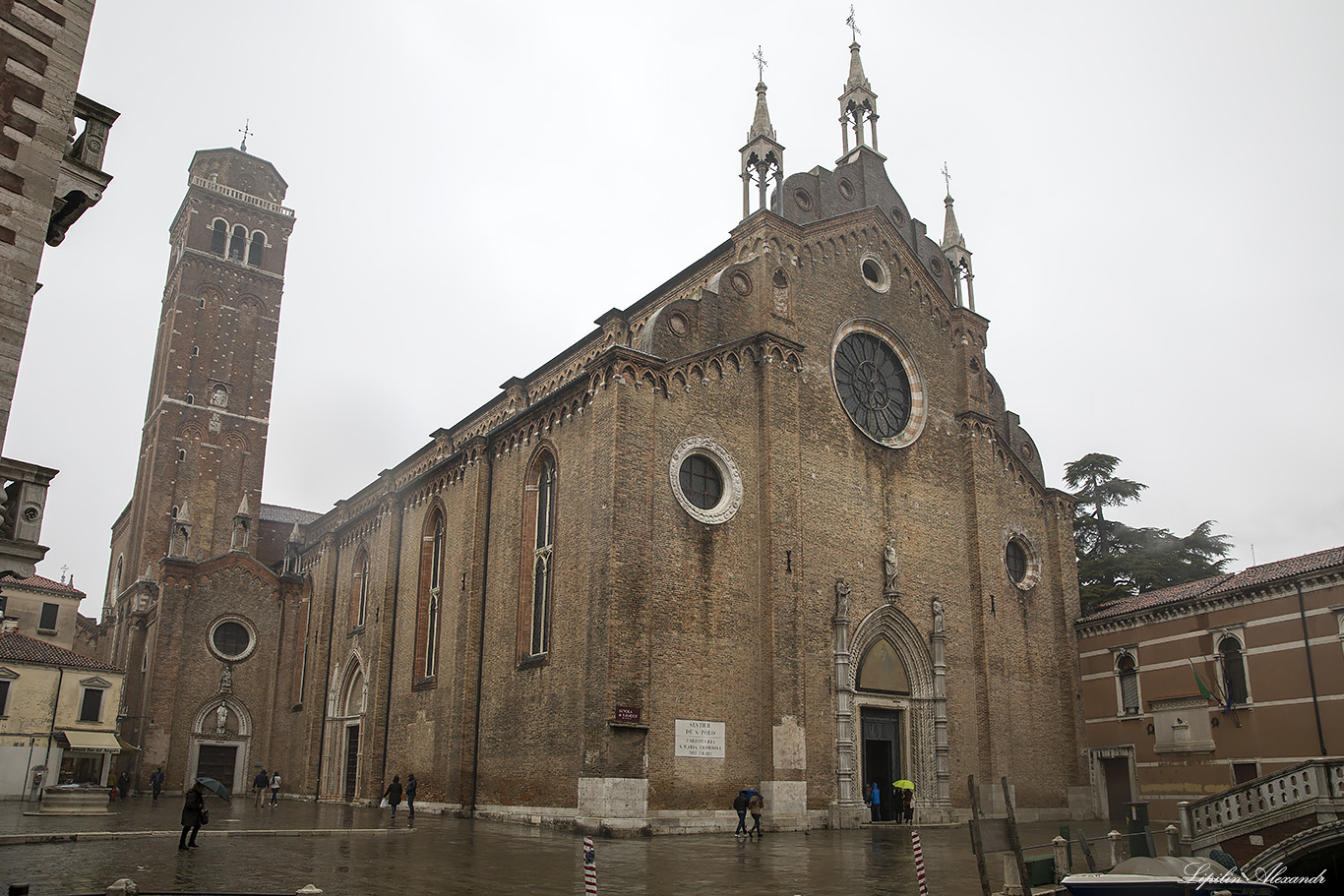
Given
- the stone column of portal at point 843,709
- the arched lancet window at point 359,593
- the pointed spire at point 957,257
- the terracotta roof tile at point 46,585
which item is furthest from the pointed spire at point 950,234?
the terracotta roof tile at point 46,585

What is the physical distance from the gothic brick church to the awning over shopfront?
3319 millimetres

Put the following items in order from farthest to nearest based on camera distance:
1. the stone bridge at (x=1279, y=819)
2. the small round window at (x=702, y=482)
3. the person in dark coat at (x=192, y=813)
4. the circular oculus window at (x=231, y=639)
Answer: the circular oculus window at (x=231, y=639) → the small round window at (x=702, y=482) → the stone bridge at (x=1279, y=819) → the person in dark coat at (x=192, y=813)

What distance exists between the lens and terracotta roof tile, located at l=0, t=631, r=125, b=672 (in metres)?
33.3

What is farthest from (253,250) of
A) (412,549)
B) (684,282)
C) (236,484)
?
(684,282)

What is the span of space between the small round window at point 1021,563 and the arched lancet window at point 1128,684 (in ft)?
10.4

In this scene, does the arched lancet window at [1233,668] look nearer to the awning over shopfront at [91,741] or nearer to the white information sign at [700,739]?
the white information sign at [700,739]

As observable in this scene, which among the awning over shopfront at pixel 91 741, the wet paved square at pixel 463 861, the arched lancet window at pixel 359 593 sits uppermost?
the arched lancet window at pixel 359 593

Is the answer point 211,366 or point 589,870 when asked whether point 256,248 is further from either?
point 589,870

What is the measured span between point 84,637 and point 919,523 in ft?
164

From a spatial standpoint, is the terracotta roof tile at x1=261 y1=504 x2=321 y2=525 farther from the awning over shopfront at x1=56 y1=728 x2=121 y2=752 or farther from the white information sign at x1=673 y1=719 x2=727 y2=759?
the white information sign at x1=673 y1=719 x2=727 y2=759

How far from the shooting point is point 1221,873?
38.6 ft

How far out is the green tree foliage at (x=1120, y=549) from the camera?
3734 cm

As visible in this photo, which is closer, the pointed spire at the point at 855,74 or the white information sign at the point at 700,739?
the white information sign at the point at 700,739

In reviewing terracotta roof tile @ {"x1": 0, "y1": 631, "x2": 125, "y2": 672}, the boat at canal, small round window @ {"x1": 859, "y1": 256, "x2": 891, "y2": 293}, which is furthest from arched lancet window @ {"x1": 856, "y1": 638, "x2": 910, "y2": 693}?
terracotta roof tile @ {"x1": 0, "y1": 631, "x2": 125, "y2": 672}
